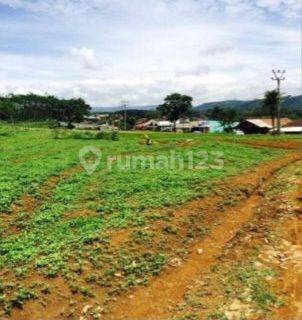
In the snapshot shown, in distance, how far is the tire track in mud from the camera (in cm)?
1120

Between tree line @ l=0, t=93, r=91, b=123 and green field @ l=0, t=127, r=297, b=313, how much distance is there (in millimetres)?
101330

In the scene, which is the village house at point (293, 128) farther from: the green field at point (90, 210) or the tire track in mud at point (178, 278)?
the tire track in mud at point (178, 278)

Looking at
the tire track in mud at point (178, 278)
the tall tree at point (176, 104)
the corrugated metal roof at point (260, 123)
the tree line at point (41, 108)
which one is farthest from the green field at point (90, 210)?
the tree line at point (41, 108)

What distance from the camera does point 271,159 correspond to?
2744 centimetres

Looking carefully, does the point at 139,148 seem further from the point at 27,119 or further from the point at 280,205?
the point at 27,119

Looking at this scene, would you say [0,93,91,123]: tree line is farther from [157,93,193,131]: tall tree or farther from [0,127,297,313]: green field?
[0,127,297,313]: green field

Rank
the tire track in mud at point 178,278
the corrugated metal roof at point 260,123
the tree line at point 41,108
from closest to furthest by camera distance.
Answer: the tire track in mud at point 178,278, the corrugated metal roof at point 260,123, the tree line at point 41,108

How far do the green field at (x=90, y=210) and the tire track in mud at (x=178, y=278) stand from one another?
1.39 feet

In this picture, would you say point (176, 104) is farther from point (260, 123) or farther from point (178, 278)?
point (178, 278)

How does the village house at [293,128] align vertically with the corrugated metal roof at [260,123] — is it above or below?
below

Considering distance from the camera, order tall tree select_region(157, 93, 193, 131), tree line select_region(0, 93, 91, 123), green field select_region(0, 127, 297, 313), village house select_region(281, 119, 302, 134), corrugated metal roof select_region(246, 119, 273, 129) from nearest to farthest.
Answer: green field select_region(0, 127, 297, 313)
village house select_region(281, 119, 302, 134)
corrugated metal roof select_region(246, 119, 273, 129)
tall tree select_region(157, 93, 193, 131)
tree line select_region(0, 93, 91, 123)

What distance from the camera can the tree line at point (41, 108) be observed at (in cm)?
13125

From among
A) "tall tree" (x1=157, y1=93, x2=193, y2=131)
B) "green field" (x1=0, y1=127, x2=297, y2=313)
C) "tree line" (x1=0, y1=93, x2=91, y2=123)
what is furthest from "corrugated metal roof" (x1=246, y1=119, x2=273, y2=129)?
"green field" (x1=0, y1=127, x2=297, y2=313)

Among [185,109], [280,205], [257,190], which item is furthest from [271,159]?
[185,109]
